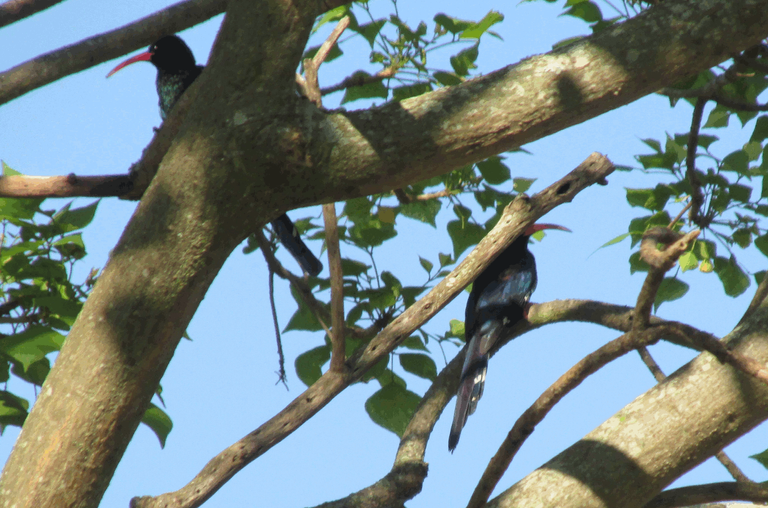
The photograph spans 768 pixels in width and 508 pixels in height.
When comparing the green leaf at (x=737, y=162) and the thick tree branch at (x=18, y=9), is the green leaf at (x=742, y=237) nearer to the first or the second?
the green leaf at (x=737, y=162)

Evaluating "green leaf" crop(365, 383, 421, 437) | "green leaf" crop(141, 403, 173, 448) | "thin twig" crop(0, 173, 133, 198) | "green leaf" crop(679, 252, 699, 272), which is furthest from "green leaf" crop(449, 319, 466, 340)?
"thin twig" crop(0, 173, 133, 198)

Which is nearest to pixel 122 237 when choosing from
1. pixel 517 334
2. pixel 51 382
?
pixel 51 382

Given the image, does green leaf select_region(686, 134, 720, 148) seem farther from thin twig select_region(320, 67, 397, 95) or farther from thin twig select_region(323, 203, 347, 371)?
thin twig select_region(323, 203, 347, 371)

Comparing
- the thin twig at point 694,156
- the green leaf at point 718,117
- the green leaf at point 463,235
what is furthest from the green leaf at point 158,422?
the green leaf at point 718,117

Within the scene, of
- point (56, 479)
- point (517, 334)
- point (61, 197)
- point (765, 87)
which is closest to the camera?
point (56, 479)

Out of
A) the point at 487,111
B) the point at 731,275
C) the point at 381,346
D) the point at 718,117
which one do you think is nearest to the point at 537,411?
the point at 381,346

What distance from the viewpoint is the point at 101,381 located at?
69.7 inches

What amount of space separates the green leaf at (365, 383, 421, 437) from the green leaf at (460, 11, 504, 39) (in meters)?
1.46

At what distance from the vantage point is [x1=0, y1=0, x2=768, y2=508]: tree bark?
1.78 meters

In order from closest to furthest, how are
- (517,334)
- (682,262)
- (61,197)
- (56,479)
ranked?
(56,479) → (61,197) → (682,262) → (517,334)

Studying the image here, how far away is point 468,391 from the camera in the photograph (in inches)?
119

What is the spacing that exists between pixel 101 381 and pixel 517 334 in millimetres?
2253

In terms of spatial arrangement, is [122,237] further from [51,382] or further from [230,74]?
[230,74]

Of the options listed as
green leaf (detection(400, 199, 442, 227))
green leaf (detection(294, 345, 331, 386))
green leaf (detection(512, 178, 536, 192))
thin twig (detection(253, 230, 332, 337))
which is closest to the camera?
thin twig (detection(253, 230, 332, 337))
